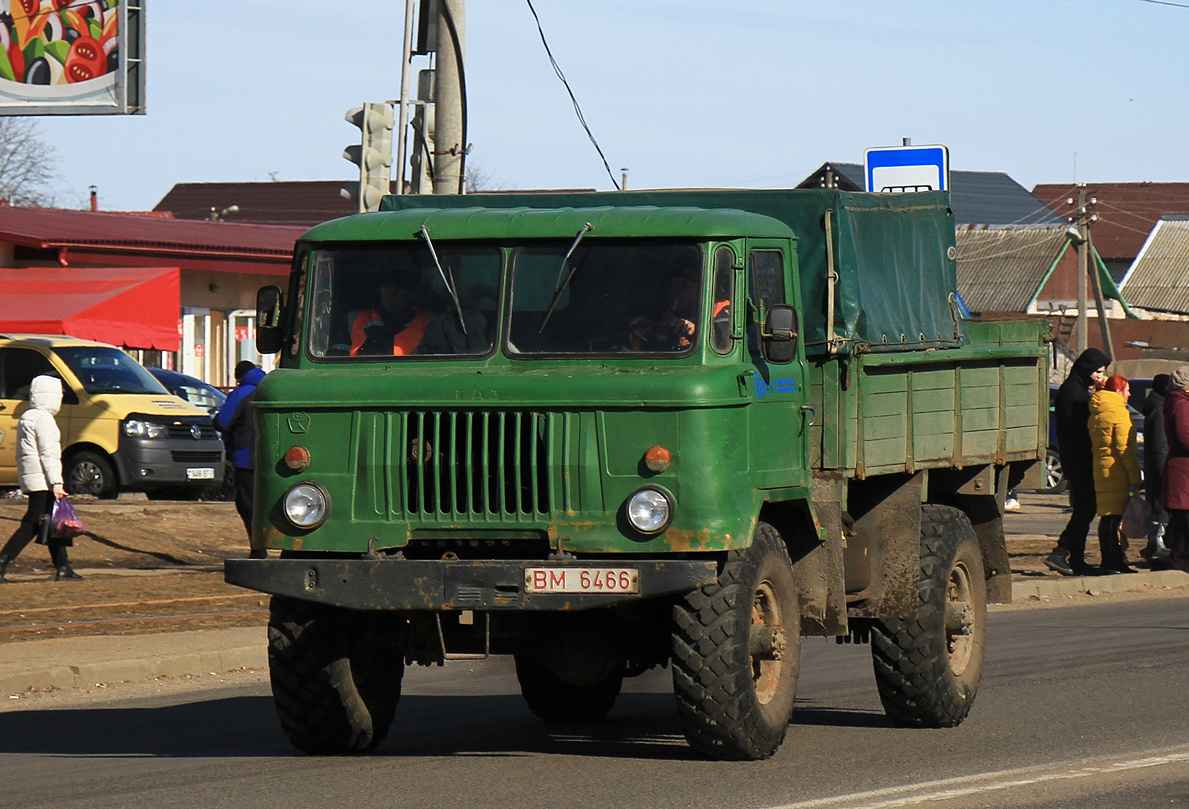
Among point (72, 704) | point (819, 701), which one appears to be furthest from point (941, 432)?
point (72, 704)

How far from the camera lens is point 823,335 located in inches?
358

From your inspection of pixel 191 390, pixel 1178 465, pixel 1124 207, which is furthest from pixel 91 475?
pixel 1124 207

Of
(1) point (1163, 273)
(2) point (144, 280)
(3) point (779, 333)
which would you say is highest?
Result: (1) point (1163, 273)

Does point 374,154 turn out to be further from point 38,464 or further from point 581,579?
point 581,579

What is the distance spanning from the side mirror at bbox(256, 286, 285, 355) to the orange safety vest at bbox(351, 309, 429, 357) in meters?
0.45

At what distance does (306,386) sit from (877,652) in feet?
10.7

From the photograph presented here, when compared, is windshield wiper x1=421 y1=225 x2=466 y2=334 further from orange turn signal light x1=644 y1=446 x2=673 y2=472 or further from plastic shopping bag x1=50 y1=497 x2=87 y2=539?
plastic shopping bag x1=50 y1=497 x2=87 y2=539

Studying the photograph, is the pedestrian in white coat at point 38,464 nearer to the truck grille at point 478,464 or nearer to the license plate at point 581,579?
the truck grille at point 478,464

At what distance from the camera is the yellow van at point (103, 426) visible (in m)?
23.4

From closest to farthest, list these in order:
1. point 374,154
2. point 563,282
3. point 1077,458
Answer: point 563,282, point 374,154, point 1077,458

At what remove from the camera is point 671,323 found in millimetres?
8188

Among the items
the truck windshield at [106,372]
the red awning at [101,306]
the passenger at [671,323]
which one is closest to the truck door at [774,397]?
the passenger at [671,323]

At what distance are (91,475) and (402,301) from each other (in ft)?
52.5

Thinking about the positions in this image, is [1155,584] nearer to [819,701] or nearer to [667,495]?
[819,701]
